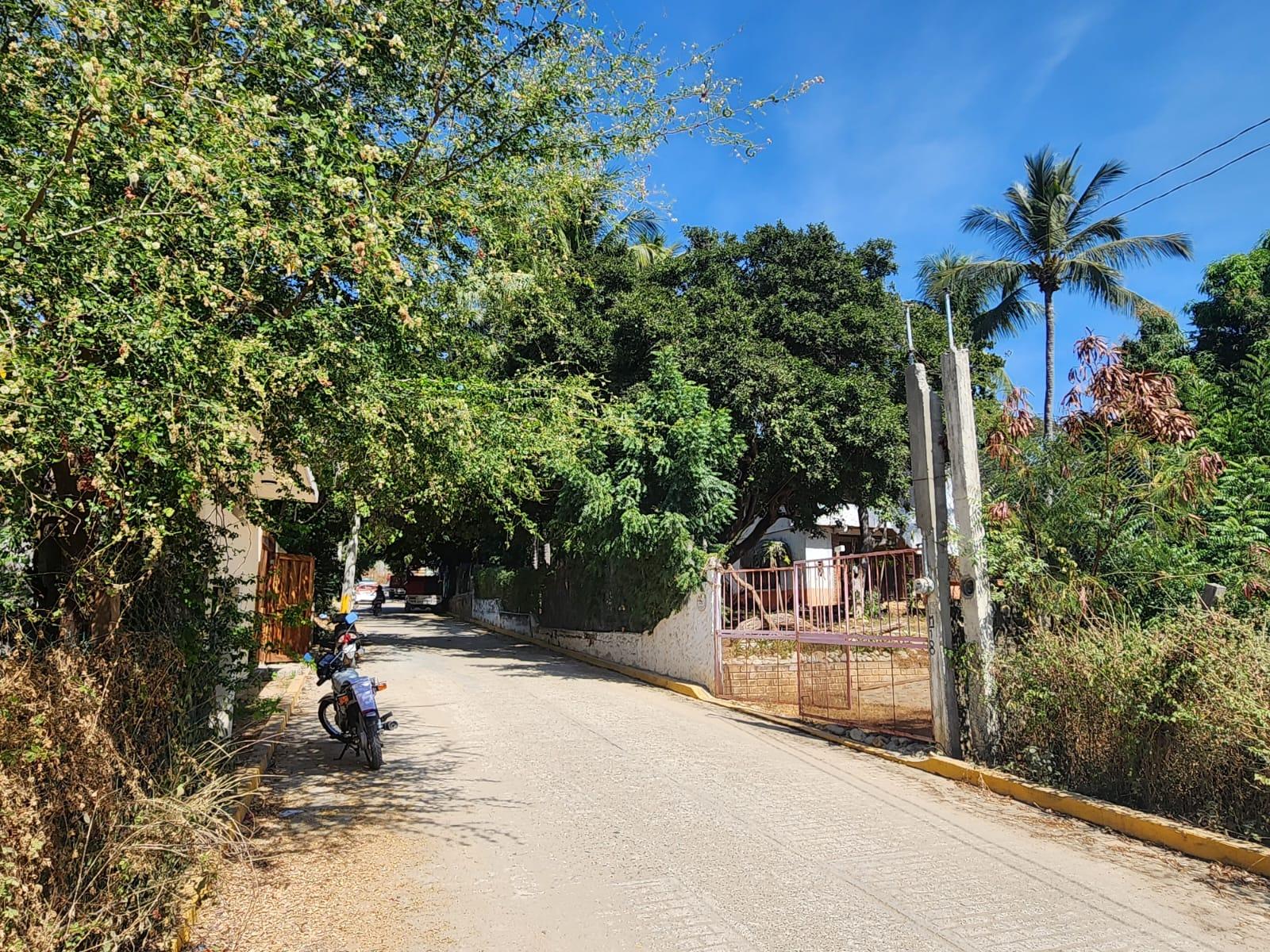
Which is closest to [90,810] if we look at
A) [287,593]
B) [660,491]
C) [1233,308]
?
[660,491]

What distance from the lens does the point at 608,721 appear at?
11336mm

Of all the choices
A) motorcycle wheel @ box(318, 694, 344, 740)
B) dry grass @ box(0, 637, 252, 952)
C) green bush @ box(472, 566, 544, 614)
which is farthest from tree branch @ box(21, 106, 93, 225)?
green bush @ box(472, 566, 544, 614)

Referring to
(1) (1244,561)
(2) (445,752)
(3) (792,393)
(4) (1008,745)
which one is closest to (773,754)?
(4) (1008,745)

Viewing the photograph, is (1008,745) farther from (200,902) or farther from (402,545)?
(402,545)

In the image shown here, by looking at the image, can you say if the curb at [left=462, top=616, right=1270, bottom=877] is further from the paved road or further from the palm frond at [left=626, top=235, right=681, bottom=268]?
the palm frond at [left=626, top=235, right=681, bottom=268]

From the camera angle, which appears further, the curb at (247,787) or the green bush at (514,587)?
the green bush at (514,587)

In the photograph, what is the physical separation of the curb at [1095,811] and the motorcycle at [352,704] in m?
5.14

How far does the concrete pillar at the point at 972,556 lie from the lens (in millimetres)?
8344

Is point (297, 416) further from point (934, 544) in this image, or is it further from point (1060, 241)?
point (1060, 241)

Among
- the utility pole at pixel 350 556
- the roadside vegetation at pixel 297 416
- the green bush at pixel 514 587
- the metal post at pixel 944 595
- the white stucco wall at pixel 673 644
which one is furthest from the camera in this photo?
the green bush at pixel 514 587

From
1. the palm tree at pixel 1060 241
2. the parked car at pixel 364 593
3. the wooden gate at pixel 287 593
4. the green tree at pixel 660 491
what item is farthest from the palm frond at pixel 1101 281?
the parked car at pixel 364 593

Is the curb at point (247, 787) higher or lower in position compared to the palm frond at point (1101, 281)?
lower

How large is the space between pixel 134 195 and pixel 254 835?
4272 millimetres

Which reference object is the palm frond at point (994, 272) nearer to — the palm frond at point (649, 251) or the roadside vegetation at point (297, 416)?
the palm frond at point (649, 251)
